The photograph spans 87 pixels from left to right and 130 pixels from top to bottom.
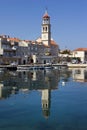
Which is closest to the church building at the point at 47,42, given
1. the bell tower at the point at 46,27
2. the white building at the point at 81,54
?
the bell tower at the point at 46,27

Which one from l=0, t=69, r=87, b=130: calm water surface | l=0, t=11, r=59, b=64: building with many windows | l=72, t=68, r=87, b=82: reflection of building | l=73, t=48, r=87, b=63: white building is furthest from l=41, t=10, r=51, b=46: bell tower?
l=0, t=69, r=87, b=130: calm water surface

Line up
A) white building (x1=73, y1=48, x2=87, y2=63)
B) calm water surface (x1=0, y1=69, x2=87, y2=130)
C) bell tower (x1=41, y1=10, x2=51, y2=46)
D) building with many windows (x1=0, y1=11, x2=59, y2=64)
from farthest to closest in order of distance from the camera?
white building (x1=73, y1=48, x2=87, y2=63) < bell tower (x1=41, y1=10, x2=51, y2=46) < building with many windows (x1=0, y1=11, x2=59, y2=64) < calm water surface (x1=0, y1=69, x2=87, y2=130)

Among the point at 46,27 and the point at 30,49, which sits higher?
the point at 46,27

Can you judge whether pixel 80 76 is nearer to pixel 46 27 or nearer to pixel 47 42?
pixel 46 27

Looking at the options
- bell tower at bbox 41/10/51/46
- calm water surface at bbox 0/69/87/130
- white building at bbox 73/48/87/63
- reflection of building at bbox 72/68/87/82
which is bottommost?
calm water surface at bbox 0/69/87/130

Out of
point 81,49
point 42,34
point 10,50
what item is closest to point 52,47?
point 42,34

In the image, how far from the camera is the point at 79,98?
2584 cm

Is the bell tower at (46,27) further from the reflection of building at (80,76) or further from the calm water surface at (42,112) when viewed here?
the calm water surface at (42,112)

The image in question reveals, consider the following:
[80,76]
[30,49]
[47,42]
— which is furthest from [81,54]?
[80,76]

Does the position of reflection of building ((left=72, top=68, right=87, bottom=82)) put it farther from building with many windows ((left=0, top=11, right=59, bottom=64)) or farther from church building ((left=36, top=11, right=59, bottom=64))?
church building ((left=36, top=11, right=59, bottom=64))

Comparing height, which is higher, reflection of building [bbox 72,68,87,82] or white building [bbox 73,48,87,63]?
white building [bbox 73,48,87,63]

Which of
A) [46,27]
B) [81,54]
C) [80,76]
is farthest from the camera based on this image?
[81,54]

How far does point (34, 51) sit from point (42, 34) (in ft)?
22.2

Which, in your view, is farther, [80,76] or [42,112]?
[80,76]
